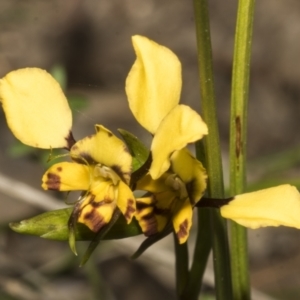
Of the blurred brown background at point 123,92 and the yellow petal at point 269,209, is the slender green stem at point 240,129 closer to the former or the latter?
the yellow petal at point 269,209

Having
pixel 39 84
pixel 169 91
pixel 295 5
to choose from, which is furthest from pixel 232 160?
pixel 295 5

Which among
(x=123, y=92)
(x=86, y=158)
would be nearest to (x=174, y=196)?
(x=86, y=158)

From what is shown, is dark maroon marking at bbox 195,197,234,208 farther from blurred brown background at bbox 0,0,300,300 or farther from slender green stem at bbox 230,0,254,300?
blurred brown background at bbox 0,0,300,300

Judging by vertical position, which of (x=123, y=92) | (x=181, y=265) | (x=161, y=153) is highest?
(x=161, y=153)

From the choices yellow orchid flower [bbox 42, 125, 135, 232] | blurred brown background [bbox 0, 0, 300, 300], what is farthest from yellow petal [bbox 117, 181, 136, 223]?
blurred brown background [bbox 0, 0, 300, 300]

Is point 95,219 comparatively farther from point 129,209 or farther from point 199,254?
point 199,254

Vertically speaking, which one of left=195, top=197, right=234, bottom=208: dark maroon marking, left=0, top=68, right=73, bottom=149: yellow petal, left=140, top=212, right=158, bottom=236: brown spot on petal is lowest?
left=140, top=212, right=158, bottom=236: brown spot on petal

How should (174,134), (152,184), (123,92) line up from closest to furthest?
(174,134)
(152,184)
(123,92)
